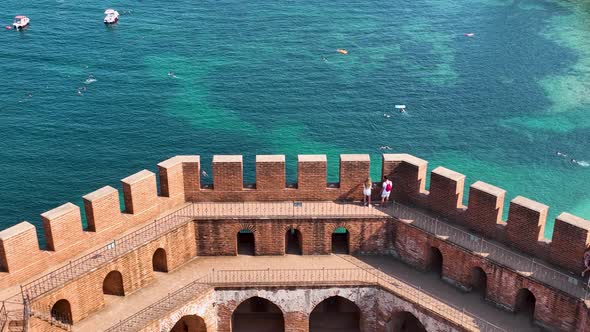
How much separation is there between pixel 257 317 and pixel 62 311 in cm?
932

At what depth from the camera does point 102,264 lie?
94.1 ft

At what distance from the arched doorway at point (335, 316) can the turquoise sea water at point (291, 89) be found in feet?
64.2

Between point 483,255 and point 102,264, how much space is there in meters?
15.2

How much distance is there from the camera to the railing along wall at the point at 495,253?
27922 millimetres

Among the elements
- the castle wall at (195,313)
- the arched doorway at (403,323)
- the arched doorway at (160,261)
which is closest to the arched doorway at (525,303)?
the arched doorway at (403,323)

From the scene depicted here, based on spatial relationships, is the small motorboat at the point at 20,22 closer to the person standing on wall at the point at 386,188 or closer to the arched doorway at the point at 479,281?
the person standing on wall at the point at 386,188

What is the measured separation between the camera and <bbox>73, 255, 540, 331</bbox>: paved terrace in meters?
29.0

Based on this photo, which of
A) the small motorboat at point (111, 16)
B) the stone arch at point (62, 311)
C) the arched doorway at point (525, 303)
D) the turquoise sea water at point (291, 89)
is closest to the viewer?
the stone arch at point (62, 311)

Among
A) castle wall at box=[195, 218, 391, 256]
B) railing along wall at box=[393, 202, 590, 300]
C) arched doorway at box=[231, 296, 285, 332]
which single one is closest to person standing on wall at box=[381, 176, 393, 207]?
railing along wall at box=[393, 202, 590, 300]

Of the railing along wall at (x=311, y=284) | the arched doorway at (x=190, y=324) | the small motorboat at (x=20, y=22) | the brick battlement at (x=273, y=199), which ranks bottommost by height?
the arched doorway at (x=190, y=324)

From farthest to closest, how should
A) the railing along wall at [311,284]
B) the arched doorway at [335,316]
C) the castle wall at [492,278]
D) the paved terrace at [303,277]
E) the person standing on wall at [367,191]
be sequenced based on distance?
1. the arched doorway at [335,316]
2. the person standing on wall at [367,191]
3. the paved terrace at [303,277]
4. the railing along wall at [311,284]
5. the castle wall at [492,278]

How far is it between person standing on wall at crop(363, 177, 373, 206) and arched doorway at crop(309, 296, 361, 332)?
16.0 feet

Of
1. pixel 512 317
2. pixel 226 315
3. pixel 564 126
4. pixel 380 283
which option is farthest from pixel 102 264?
pixel 564 126

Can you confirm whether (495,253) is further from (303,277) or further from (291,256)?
(291,256)
